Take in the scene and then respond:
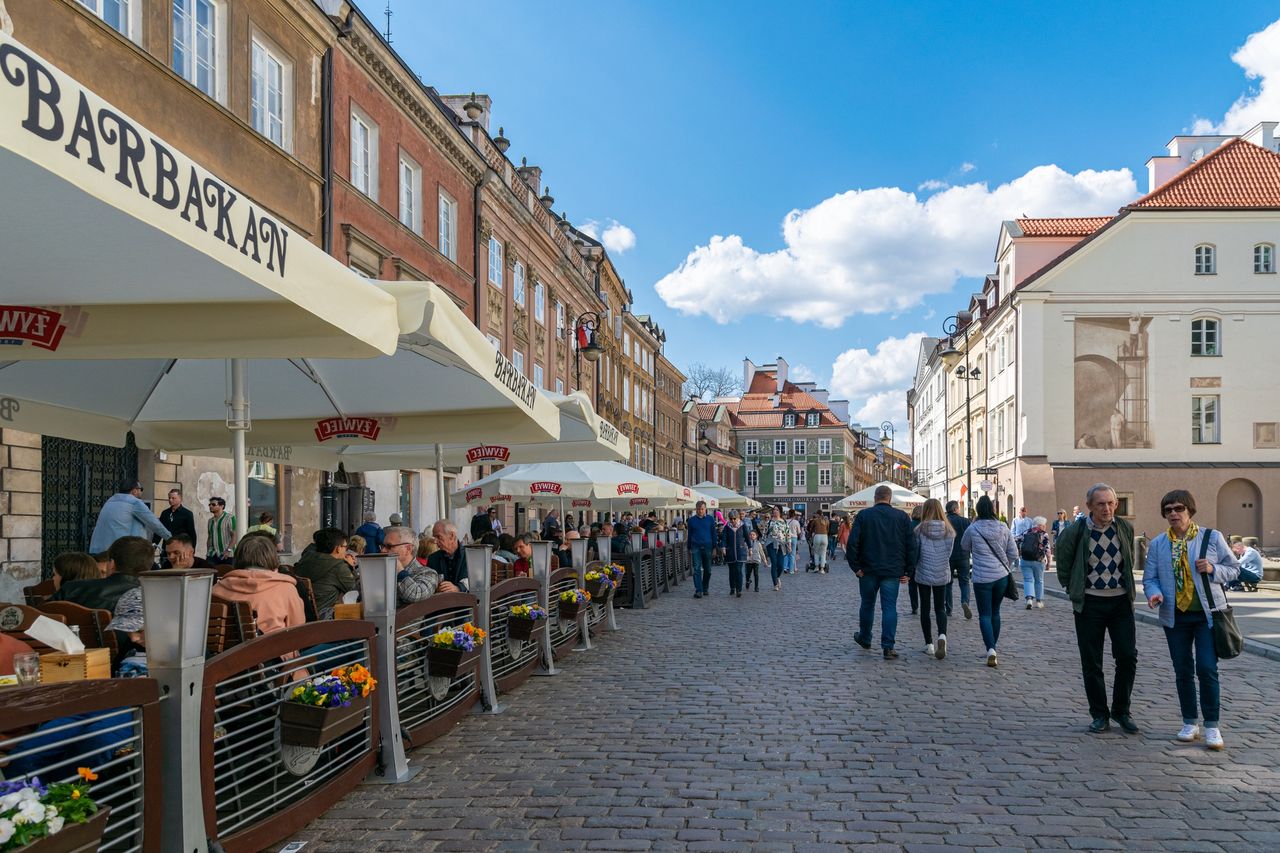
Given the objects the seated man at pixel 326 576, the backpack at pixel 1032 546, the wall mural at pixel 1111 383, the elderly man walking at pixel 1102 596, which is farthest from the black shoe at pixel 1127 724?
the wall mural at pixel 1111 383

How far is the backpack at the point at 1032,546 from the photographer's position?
17000mm

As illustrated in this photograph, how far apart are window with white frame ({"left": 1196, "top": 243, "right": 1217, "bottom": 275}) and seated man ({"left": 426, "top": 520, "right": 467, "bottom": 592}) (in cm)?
3765

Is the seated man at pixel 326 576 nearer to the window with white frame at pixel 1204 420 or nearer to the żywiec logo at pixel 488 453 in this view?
the żywiec logo at pixel 488 453

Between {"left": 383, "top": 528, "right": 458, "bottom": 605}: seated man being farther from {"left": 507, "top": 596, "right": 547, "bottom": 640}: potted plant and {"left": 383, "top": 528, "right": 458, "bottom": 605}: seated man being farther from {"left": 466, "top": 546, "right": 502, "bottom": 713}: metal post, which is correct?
{"left": 507, "top": 596, "right": 547, "bottom": 640}: potted plant

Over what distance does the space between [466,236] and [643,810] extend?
23.7 metres

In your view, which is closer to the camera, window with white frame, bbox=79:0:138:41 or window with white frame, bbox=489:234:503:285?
window with white frame, bbox=79:0:138:41

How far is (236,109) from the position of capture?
52.0ft

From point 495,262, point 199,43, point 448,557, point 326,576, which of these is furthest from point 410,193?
point 326,576

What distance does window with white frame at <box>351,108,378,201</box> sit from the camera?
20719mm

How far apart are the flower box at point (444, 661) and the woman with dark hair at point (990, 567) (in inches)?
242

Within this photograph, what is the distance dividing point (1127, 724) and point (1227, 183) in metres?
40.1

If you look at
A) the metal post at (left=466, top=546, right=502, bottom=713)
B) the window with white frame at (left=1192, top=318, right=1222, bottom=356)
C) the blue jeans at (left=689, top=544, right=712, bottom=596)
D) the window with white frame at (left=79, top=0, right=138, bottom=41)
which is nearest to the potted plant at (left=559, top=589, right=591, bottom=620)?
the metal post at (left=466, top=546, right=502, bottom=713)

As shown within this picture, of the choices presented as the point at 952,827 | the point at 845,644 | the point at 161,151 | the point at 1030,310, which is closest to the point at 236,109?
the point at 845,644

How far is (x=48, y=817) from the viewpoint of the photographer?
3133 mm
